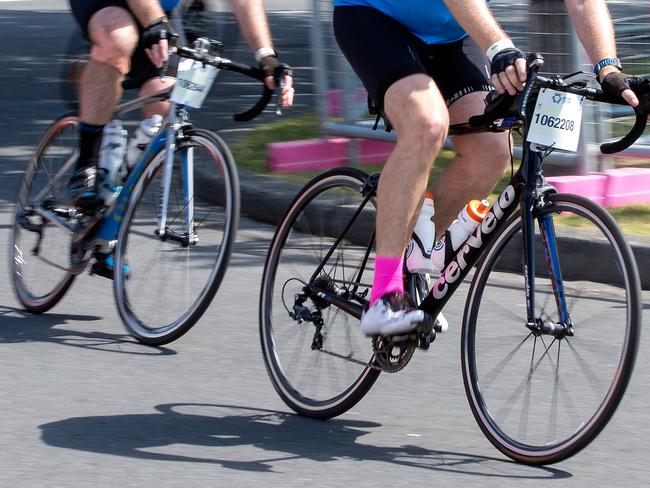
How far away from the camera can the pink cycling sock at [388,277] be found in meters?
4.15

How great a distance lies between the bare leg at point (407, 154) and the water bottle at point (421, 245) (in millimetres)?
128

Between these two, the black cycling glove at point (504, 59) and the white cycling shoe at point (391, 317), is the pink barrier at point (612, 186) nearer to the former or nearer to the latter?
the white cycling shoe at point (391, 317)

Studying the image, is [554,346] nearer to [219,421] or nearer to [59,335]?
[219,421]

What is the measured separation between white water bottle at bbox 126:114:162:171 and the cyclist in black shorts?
83mm

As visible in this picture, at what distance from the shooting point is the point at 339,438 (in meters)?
4.31

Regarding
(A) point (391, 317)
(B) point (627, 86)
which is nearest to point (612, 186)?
(A) point (391, 317)

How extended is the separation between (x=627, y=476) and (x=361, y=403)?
1.10m

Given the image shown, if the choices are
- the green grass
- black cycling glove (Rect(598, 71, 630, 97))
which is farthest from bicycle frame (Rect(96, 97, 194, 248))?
the green grass

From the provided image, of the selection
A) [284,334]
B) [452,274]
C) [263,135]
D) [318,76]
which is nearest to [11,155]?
[263,135]

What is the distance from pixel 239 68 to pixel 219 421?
1.36 meters

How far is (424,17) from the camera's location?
4262 millimetres

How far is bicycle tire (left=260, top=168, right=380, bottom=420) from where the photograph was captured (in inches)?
177

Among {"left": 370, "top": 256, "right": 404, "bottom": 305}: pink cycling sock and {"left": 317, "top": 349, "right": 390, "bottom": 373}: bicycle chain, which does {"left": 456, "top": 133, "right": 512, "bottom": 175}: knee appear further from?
{"left": 317, "top": 349, "right": 390, "bottom": 373}: bicycle chain

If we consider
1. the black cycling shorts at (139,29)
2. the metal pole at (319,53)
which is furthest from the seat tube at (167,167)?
the metal pole at (319,53)
